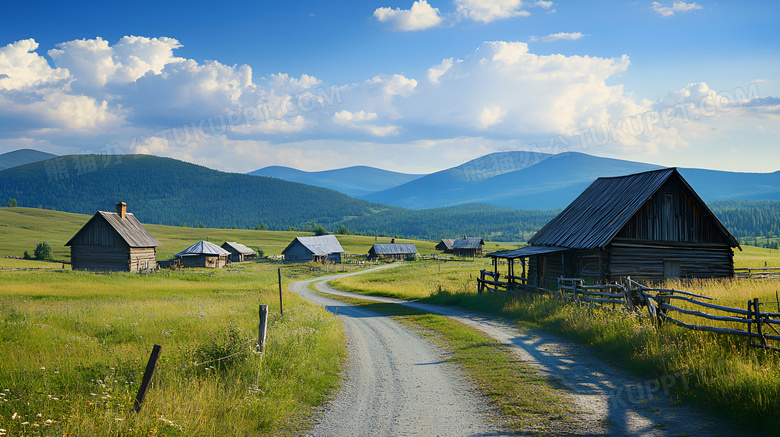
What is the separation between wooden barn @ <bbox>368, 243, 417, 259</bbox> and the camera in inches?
4102

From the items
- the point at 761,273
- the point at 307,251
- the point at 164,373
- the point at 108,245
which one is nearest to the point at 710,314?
the point at 164,373

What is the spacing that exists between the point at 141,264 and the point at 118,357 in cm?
5079

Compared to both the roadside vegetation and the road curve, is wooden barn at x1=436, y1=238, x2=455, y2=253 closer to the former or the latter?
the roadside vegetation

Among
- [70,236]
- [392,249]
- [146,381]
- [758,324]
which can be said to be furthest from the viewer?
[70,236]

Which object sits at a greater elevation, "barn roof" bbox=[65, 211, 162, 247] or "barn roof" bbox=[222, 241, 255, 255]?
"barn roof" bbox=[65, 211, 162, 247]

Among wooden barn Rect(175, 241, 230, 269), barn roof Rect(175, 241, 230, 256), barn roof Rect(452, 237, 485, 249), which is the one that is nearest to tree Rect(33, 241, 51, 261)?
wooden barn Rect(175, 241, 230, 269)

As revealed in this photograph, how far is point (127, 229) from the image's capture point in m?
54.4

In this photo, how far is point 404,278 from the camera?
171 ft

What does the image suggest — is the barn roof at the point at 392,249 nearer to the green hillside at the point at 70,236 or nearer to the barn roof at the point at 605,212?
the green hillside at the point at 70,236

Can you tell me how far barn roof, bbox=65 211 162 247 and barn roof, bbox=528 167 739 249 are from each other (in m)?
44.0

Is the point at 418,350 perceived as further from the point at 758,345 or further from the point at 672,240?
the point at 672,240

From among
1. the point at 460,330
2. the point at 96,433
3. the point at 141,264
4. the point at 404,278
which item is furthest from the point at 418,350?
the point at 141,264

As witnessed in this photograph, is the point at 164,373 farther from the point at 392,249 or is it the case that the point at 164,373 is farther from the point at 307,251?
the point at 392,249

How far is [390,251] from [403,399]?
98252 millimetres
